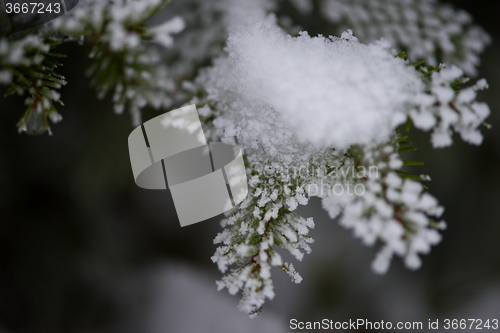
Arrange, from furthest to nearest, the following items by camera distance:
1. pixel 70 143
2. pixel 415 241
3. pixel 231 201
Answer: pixel 70 143 → pixel 231 201 → pixel 415 241

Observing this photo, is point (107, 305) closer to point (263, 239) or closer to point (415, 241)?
point (263, 239)

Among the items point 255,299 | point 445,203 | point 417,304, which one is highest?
point 255,299

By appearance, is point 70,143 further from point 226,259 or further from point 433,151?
point 433,151

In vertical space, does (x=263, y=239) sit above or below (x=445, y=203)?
above

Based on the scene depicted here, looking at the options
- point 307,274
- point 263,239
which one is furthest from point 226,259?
point 307,274

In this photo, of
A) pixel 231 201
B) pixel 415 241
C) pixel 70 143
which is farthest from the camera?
pixel 70 143

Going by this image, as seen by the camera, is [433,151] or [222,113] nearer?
[222,113]
